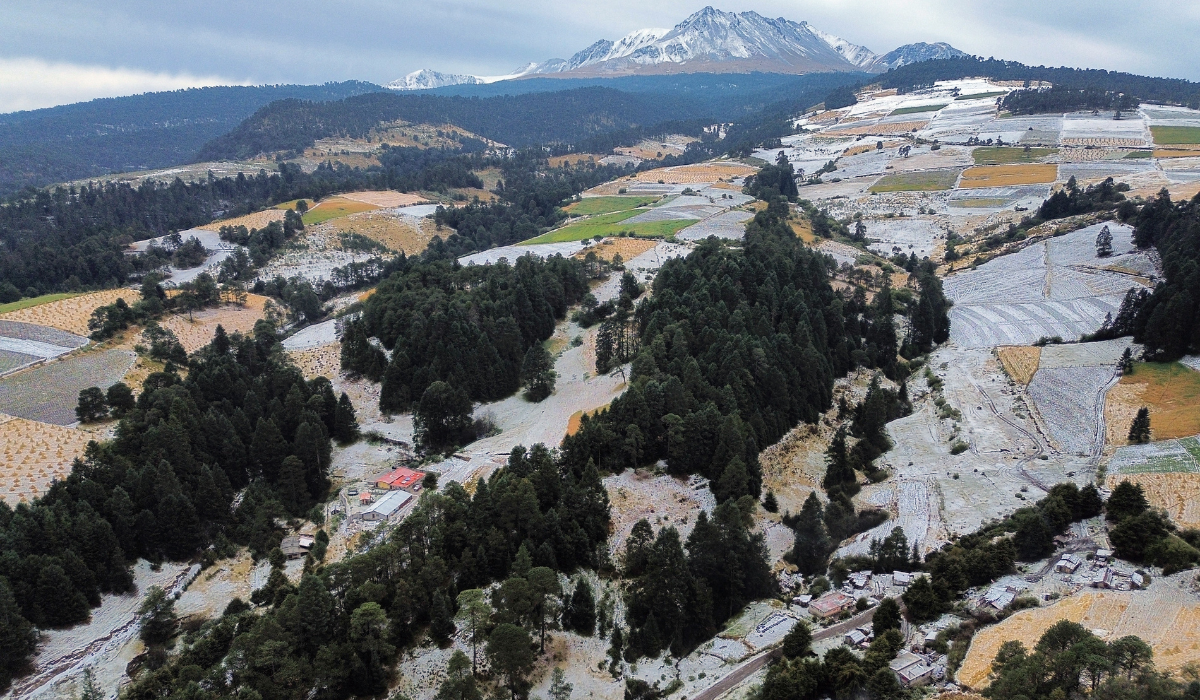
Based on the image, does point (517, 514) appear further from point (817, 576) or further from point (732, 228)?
point (732, 228)

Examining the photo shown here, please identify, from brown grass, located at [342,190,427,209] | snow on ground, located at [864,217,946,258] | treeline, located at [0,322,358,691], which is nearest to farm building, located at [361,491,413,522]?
treeline, located at [0,322,358,691]

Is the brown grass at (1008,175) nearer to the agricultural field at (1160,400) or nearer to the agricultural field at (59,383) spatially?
the agricultural field at (1160,400)

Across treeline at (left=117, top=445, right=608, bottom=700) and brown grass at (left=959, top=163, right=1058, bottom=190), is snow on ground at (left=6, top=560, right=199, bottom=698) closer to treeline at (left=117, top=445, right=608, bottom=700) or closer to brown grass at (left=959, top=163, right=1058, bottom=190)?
treeline at (left=117, top=445, right=608, bottom=700)

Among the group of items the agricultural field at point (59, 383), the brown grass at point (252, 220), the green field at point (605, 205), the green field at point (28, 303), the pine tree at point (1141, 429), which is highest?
the brown grass at point (252, 220)

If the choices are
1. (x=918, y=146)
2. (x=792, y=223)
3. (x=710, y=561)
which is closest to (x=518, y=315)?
(x=710, y=561)

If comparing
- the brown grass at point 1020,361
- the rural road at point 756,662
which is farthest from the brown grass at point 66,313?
the brown grass at point 1020,361
